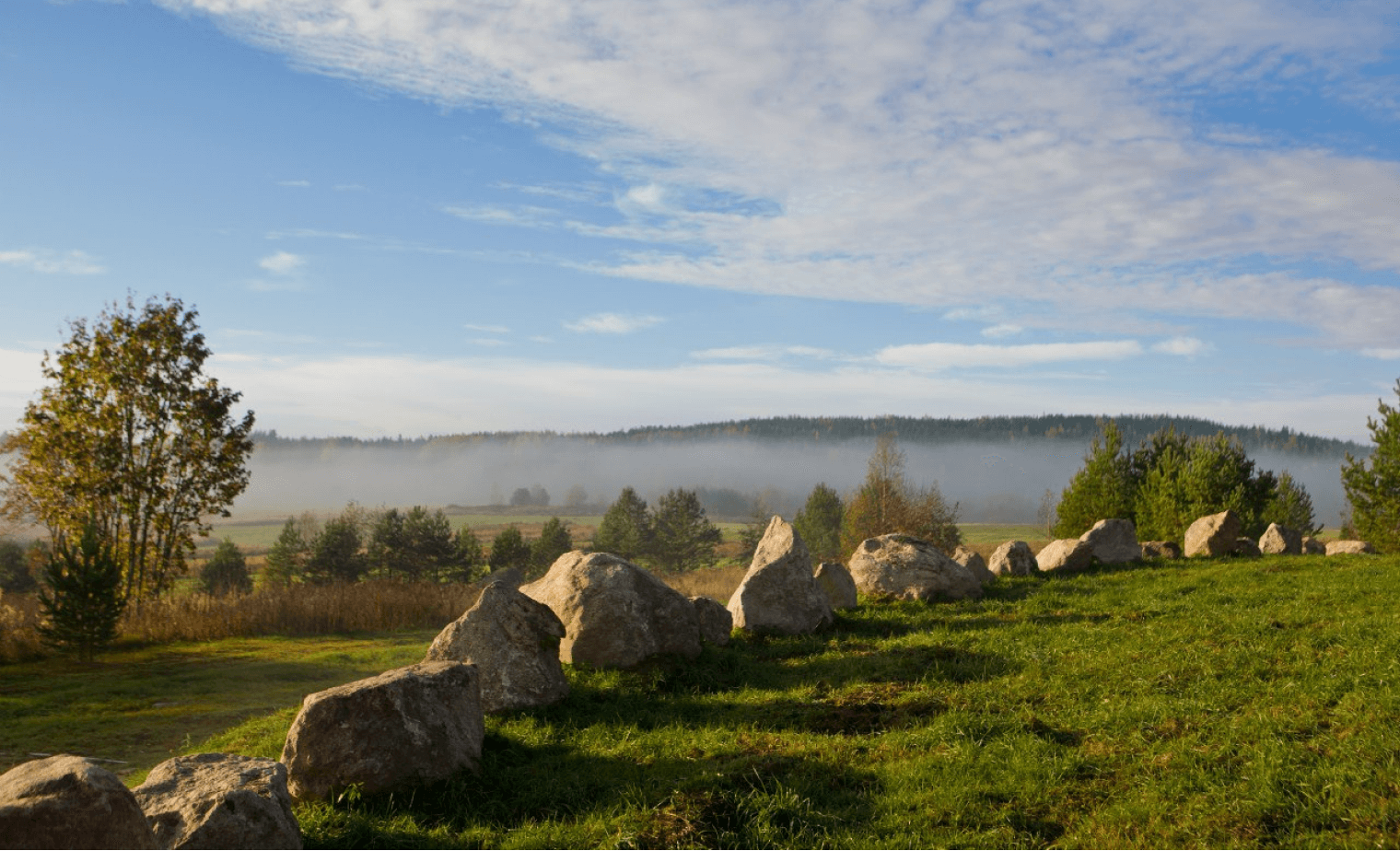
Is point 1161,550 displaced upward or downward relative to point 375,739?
upward

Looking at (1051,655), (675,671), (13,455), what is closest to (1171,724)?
(1051,655)

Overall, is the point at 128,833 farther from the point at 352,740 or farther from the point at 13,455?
the point at 13,455

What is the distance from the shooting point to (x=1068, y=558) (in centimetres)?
2412

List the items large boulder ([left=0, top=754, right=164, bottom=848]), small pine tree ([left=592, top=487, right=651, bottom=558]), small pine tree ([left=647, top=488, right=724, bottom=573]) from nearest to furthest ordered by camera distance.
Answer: large boulder ([left=0, top=754, right=164, bottom=848]) < small pine tree ([left=592, top=487, right=651, bottom=558]) < small pine tree ([left=647, top=488, right=724, bottom=573])

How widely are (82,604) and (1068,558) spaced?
88.8 feet

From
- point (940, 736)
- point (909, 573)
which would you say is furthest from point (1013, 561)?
point (940, 736)

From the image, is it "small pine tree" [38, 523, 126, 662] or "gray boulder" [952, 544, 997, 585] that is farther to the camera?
"gray boulder" [952, 544, 997, 585]

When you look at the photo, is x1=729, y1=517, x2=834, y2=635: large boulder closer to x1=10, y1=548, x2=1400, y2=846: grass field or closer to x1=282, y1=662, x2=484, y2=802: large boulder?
x1=10, y1=548, x2=1400, y2=846: grass field

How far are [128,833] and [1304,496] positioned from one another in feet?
238

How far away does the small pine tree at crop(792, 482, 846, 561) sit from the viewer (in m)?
81.3

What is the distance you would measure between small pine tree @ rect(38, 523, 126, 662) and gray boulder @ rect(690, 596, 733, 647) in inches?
672

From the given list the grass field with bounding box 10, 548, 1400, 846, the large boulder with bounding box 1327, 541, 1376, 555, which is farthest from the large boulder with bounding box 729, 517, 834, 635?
the large boulder with bounding box 1327, 541, 1376, 555

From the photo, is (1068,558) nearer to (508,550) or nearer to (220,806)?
(220,806)

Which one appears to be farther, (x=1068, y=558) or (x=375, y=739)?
(x=1068, y=558)
